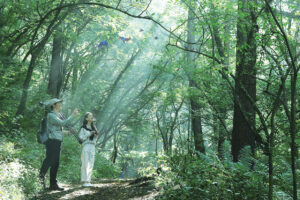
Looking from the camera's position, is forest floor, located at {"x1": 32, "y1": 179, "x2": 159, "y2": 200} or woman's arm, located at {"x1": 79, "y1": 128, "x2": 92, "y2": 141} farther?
woman's arm, located at {"x1": 79, "y1": 128, "x2": 92, "y2": 141}

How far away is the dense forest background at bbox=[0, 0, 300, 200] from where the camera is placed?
4691mm

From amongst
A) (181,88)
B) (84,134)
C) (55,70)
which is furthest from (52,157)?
(181,88)

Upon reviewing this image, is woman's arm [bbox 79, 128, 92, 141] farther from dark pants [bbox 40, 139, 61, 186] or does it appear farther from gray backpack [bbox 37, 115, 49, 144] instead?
gray backpack [bbox 37, 115, 49, 144]

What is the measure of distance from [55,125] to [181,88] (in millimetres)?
8580

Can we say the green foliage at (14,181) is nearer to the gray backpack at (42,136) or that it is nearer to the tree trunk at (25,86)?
the gray backpack at (42,136)

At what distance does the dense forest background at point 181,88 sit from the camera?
4691 millimetres

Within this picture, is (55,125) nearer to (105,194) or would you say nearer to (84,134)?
(84,134)

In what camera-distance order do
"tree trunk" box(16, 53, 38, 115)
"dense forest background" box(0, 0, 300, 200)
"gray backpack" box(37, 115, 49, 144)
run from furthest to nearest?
"tree trunk" box(16, 53, 38, 115) → "gray backpack" box(37, 115, 49, 144) → "dense forest background" box(0, 0, 300, 200)

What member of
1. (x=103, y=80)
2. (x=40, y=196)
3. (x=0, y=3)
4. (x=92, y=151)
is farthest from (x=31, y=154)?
(x=103, y=80)

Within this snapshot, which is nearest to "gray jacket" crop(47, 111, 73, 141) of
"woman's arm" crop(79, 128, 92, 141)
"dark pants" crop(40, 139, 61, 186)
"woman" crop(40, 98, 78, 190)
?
"woman" crop(40, 98, 78, 190)

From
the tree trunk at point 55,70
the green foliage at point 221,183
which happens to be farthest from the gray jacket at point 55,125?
the tree trunk at point 55,70

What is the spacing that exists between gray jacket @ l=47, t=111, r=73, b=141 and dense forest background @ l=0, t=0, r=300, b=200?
0.93m

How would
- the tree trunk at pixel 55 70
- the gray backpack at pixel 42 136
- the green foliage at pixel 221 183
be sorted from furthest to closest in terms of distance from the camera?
1. the tree trunk at pixel 55 70
2. the gray backpack at pixel 42 136
3. the green foliage at pixel 221 183

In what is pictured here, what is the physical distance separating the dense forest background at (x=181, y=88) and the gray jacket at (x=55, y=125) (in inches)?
36.6
